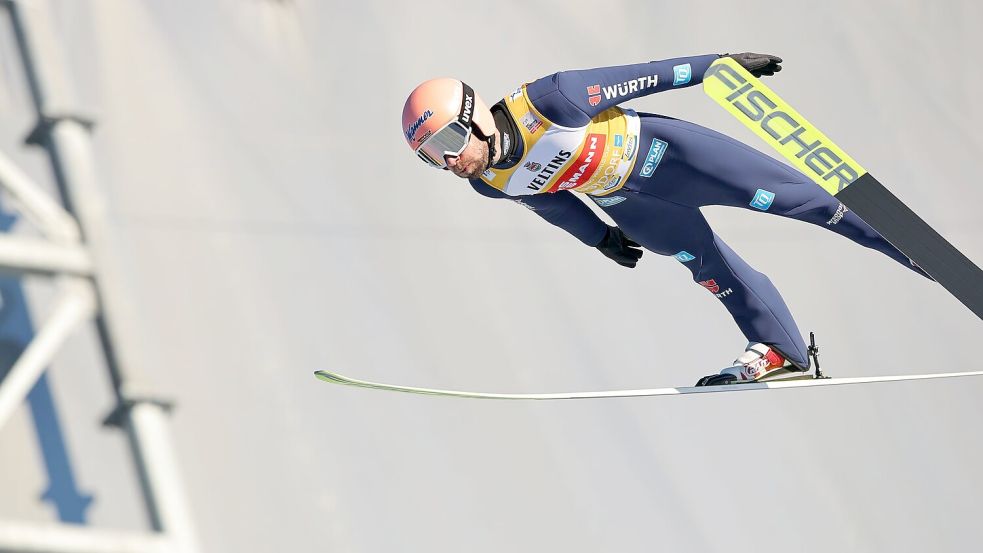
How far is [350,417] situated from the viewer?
15.6 ft

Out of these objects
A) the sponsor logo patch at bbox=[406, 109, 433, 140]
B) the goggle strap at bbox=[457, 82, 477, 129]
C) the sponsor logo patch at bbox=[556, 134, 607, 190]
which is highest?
the sponsor logo patch at bbox=[406, 109, 433, 140]

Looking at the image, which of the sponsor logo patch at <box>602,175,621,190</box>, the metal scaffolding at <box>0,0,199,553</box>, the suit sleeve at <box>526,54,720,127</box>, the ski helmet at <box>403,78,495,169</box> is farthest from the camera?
the sponsor logo patch at <box>602,175,621,190</box>

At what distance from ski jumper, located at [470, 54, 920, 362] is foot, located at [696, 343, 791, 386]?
0.04 m

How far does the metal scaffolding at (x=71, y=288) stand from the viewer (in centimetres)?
297

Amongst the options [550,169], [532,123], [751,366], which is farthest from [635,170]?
[751,366]

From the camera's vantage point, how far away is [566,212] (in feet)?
13.2

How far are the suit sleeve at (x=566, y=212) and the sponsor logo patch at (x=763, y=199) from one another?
597 mm

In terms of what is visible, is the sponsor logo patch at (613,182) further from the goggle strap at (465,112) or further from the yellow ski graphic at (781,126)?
the goggle strap at (465,112)

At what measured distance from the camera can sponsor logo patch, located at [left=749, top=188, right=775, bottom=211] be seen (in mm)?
3781

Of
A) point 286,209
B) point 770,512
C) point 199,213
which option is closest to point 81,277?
point 199,213

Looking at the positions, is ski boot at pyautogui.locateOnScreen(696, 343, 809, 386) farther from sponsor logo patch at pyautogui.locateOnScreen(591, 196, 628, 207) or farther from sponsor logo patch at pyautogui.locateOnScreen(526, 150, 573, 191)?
sponsor logo patch at pyautogui.locateOnScreen(526, 150, 573, 191)

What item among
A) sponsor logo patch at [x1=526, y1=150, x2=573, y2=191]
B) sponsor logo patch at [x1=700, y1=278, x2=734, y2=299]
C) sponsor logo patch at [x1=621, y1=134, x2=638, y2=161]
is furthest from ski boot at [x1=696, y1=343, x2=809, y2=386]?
sponsor logo patch at [x1=526, y1=150, x2=573, y2=191]

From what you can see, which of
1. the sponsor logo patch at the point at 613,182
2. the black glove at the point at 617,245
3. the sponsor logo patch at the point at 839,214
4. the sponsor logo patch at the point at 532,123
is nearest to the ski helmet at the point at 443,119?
the sponsor logo patch at the point at 532,123

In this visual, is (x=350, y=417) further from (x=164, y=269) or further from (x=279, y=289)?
(x=164, y=269)
